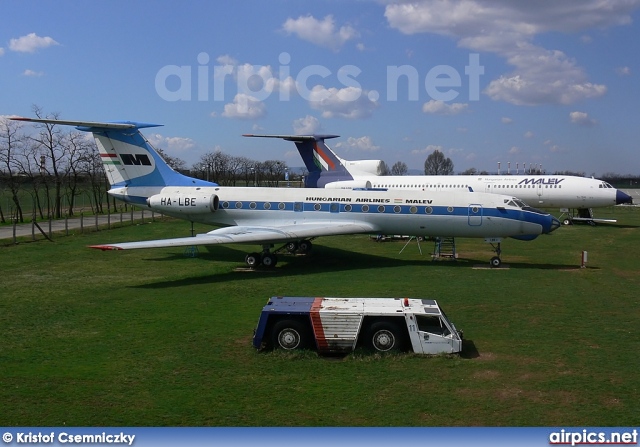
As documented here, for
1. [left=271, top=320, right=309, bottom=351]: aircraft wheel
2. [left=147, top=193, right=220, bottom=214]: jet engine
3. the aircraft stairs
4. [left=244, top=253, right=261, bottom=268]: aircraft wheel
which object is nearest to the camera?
[left=271, top=320, right=309, bottom=351]: aircraft wheel

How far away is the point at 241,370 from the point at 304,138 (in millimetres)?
33130

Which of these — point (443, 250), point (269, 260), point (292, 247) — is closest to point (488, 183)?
point (443, 250)

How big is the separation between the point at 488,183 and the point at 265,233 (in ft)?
79.2

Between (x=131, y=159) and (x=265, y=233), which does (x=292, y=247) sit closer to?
(x=265, y=233)

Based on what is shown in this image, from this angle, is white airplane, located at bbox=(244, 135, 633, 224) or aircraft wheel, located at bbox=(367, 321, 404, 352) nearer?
aircraft wheel, located at bbox=(367, 321, 404, 352)

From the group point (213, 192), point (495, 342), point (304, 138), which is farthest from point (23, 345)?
point (304, 138)

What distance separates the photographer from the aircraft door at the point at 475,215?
70.8 feet

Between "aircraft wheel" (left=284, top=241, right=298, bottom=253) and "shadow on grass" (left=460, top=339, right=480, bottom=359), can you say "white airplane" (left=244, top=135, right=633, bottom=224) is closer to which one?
"aircraft wheel" (left=284, top=241, right=298, bottom=253)

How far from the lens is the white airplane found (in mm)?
38438

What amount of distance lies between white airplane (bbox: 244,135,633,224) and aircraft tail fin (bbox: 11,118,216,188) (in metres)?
16.0

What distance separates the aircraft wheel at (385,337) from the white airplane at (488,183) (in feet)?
91.6

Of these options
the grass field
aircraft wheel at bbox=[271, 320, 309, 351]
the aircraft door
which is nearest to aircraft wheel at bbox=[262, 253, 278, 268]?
the grass field

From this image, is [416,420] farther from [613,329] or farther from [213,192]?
[213,192]

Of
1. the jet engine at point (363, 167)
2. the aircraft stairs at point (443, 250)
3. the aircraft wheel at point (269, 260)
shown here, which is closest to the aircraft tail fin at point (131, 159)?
the aircraft wheel at point (269, 260)
